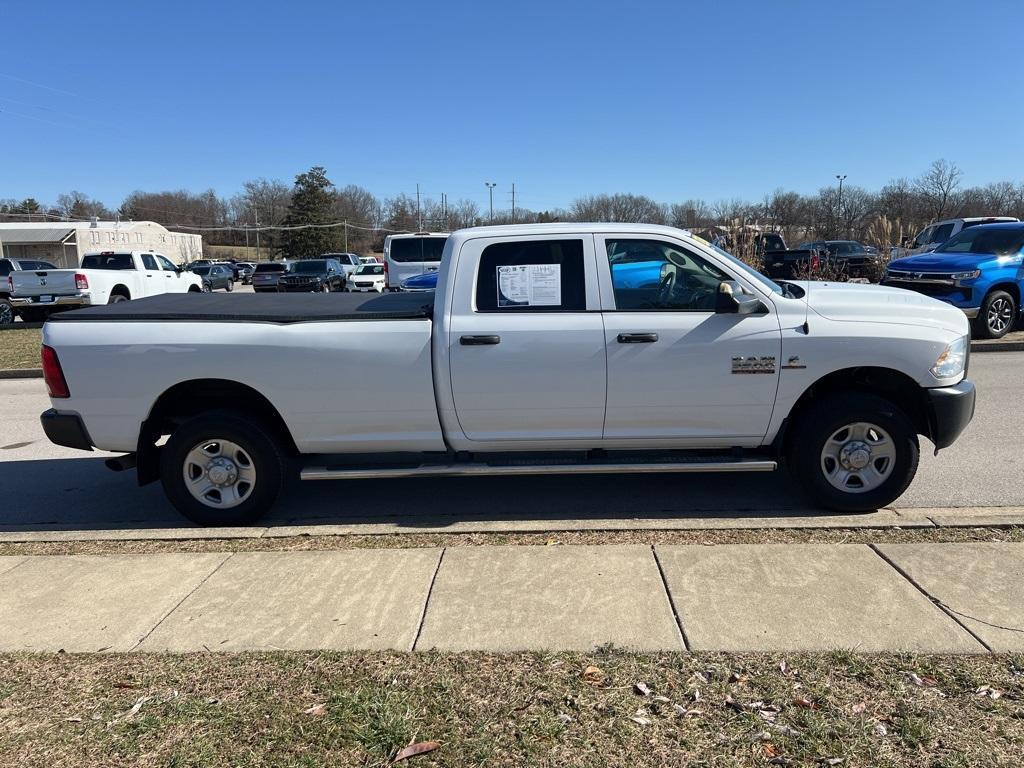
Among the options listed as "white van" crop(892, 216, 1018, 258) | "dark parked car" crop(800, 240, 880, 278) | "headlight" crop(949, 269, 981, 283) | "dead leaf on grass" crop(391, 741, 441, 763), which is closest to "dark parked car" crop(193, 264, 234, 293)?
"dark parked car" crop(800, 240, 880, 278)

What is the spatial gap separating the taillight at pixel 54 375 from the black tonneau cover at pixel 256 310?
245 mm

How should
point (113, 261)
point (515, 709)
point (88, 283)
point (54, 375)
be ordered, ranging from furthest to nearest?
point (113, 261), point (88, 283), point (54, 375), point (515, 709)

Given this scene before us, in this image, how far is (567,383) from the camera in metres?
4.84

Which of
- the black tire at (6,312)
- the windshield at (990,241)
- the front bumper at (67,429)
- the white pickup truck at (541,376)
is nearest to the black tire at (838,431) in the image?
the white pickup truck at (541,376)

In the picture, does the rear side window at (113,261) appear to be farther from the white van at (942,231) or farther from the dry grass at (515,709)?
the white van at (942,231)

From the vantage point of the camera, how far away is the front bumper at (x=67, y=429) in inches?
195

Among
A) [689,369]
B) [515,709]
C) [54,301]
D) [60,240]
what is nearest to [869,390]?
[689,369]

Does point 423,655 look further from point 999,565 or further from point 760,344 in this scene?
point 999,565

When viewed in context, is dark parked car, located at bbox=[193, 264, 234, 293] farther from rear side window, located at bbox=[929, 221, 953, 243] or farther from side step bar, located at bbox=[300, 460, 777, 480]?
side step bar, located at bbox=[300, 460, 777, 480]

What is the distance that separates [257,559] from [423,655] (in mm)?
1670

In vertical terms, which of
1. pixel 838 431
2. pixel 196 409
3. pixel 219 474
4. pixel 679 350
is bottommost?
pixel 219 474

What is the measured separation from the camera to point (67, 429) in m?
4.98

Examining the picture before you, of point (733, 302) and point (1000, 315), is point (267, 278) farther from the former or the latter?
point (733, 302)

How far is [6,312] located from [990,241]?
2293cm
